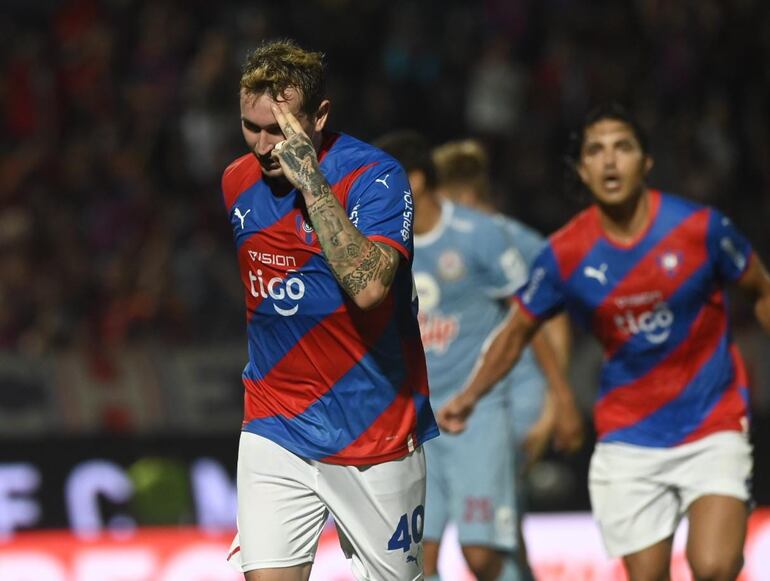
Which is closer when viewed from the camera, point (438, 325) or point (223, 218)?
point (438, 325)

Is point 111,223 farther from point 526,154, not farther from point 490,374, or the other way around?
point 490,374

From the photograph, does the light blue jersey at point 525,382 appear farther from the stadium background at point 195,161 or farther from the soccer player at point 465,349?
the stadium background at point 195,161

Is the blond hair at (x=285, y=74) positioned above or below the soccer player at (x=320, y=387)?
above

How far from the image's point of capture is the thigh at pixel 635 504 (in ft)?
21.3

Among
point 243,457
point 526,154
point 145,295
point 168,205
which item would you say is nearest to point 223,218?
point 168,205

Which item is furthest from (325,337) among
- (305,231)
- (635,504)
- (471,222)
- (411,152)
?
(471,222)

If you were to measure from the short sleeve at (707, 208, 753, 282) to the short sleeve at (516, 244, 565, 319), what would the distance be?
64cm

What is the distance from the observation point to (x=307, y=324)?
5.21m

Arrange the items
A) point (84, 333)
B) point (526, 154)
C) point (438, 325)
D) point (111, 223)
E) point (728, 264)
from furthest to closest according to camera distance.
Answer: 1. point (526, 154)
2. point (111, 223)
3. point (84, 333)
4. point (438, 325)
5. point (728, 264)

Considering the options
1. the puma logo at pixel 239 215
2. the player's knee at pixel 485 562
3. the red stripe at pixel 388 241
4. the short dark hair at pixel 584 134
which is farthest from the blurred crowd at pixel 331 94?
the red stripe at pixel 388 241

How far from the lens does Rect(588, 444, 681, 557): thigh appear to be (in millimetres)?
6504

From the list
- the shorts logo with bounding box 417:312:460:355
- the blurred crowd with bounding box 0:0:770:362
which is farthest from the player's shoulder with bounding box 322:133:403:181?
the blurred crowd with bounding box 0:0:770:362

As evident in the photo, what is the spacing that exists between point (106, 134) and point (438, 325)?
6.38 m

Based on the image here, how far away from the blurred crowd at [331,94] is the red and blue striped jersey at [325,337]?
260 inches
